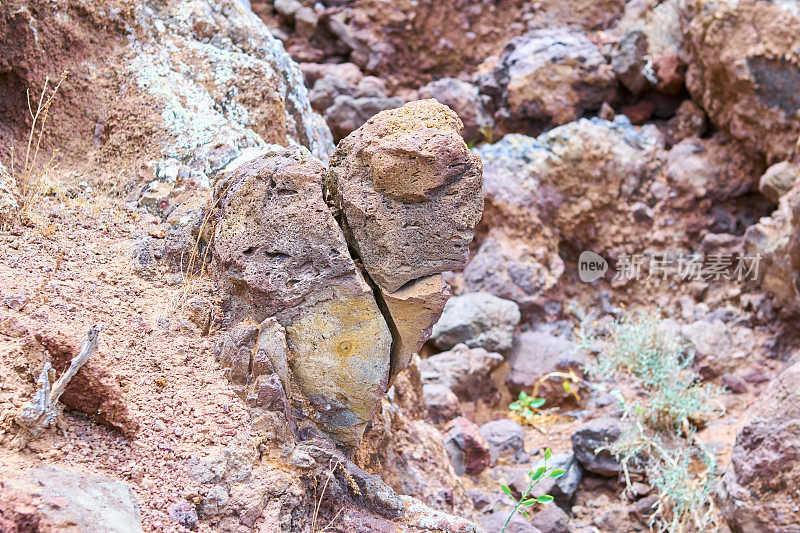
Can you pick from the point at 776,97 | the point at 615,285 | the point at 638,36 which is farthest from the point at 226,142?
the point at 638,36

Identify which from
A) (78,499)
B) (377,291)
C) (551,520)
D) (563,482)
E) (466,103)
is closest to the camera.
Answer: (78,499)

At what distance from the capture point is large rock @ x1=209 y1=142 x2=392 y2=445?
6.98ft

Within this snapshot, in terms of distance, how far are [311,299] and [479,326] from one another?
336 cm

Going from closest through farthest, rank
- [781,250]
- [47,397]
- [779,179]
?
[47,397]
[781,250]
[779,179]

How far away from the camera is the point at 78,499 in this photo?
1.51 meters

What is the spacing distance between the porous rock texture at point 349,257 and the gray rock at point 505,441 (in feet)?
7.97

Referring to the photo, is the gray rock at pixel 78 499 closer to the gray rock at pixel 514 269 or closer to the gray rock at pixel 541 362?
the gray rock at pixel 541 362

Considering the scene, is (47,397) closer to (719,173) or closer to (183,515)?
(183,515)

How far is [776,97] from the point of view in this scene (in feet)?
19.2

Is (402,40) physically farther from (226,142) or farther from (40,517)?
(40,517)

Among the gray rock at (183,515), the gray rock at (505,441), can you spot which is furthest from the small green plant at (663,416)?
the gray rock at (183,515)

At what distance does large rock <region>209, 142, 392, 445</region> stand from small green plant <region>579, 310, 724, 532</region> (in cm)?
242

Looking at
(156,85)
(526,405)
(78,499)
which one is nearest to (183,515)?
(78,499)
